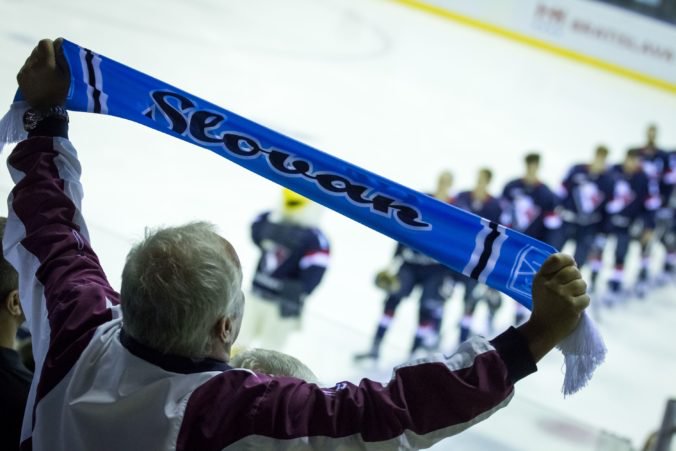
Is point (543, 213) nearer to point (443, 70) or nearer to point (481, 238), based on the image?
point (443, 70)

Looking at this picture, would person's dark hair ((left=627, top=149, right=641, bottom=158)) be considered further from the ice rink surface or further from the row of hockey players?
the ice rink surface

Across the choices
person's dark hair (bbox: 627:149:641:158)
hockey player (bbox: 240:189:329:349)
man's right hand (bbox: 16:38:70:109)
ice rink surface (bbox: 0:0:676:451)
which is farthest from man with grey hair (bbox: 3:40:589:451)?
person's dark hair (bbox: 627:149:641:158)

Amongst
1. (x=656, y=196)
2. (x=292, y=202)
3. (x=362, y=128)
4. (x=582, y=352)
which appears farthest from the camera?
(x=362, y=128)

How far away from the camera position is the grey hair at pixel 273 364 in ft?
5.40

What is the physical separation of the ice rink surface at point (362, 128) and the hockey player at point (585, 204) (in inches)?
24.3

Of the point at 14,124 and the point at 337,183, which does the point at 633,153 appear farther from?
the point at 14,124

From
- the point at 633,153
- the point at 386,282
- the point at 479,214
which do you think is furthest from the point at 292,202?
the point at 633,153

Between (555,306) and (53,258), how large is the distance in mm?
799

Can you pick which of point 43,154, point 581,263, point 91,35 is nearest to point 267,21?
point 91,35

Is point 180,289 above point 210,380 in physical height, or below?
above

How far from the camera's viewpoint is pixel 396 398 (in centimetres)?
138

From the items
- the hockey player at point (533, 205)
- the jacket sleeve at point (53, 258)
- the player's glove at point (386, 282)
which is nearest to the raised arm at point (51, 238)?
the jacket sleeve at point (53, 258)

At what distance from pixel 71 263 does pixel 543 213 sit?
20.8 feet

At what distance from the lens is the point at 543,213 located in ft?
25.3
